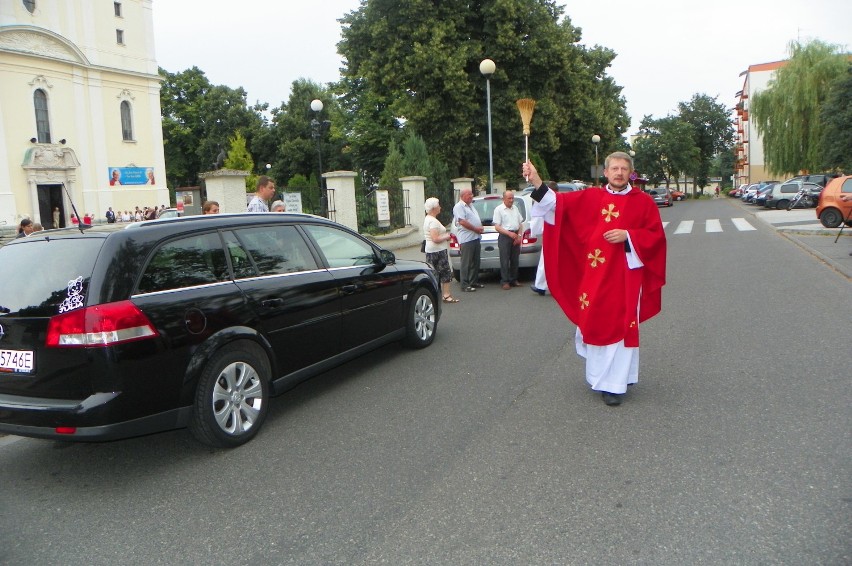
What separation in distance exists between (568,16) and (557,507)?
122 feet

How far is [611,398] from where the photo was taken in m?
5.17

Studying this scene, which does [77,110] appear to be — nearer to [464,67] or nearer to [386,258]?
[464,67]

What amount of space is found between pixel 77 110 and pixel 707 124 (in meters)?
89.5

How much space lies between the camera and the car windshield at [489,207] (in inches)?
500

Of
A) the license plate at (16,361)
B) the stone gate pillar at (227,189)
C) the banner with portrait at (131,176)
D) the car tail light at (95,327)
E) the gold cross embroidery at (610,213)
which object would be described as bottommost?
the license plate at (16,361)

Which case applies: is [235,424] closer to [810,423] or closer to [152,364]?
[152,364]

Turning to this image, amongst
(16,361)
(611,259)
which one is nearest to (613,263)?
(611,259)

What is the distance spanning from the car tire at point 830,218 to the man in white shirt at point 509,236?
14133mm

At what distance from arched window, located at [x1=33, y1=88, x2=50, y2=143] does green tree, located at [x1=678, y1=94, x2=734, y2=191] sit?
8822 centimetres

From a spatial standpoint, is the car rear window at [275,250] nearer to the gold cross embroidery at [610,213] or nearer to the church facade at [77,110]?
the gold cross embroidery at [610,213]

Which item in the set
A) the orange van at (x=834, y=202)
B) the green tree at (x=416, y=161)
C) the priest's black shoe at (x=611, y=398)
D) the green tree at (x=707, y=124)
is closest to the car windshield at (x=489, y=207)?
the priest's black shoe at (x=611, y=398)

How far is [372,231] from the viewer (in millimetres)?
20359

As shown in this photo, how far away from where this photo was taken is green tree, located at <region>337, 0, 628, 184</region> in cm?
2783

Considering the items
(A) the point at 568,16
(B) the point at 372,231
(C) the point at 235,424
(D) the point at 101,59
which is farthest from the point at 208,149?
(C) the point at 235,424
